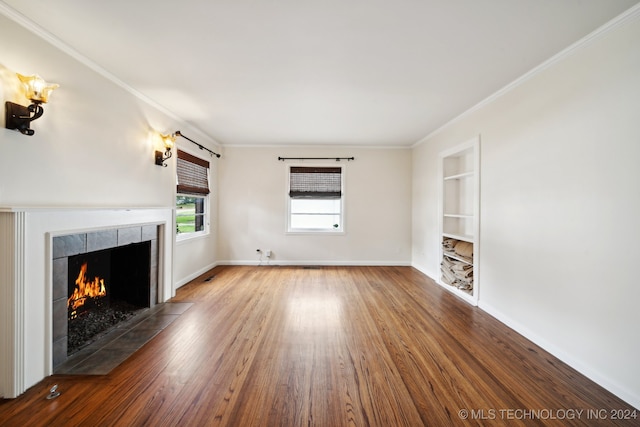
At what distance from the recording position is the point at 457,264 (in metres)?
3.65

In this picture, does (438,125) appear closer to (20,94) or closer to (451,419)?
(451,419)

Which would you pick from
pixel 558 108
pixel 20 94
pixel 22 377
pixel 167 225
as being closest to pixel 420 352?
pixel 558 108

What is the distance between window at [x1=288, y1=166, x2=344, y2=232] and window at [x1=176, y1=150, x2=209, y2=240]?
162 centimetres

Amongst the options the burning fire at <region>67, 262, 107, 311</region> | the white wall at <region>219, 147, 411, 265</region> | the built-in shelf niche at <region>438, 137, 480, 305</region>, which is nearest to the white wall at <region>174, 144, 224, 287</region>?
the white wall at <region>219, 147, 411, 265</region>

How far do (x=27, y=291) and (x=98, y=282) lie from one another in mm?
1075

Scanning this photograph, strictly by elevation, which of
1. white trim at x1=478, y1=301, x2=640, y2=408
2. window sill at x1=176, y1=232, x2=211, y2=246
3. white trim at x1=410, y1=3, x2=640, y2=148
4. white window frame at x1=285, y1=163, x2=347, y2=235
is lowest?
white trim at x1=478, y1=301, x2=640, y2=408

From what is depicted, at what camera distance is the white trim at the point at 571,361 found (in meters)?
1.61

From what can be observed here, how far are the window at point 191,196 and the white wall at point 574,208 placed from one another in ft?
13.8

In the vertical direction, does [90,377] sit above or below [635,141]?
below

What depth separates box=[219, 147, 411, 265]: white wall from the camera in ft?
17.0

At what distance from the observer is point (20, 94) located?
69.7 inches

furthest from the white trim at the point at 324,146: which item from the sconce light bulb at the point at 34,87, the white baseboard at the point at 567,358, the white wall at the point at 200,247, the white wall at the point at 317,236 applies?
the sconce light bulb at the point at 34,87

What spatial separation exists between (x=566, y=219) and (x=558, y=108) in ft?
3.05

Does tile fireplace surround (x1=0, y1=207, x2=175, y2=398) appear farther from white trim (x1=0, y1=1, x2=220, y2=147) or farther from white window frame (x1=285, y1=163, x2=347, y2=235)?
white window frame (x1=285, y1=163, x2=347, y2=235)
